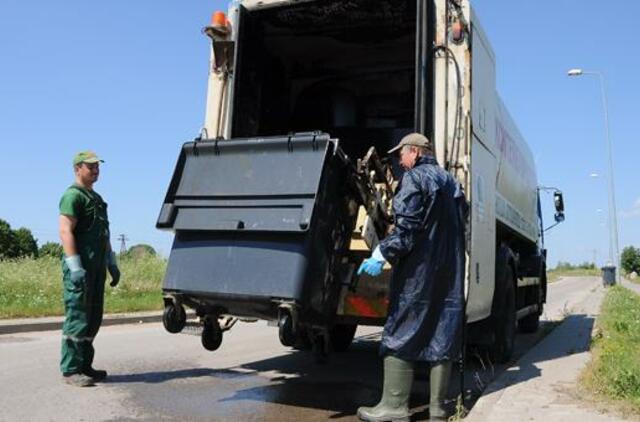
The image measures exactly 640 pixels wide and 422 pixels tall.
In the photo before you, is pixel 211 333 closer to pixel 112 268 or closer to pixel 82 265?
pixel 82 265

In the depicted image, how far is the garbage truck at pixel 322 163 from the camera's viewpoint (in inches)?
184

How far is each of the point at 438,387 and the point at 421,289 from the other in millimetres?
690

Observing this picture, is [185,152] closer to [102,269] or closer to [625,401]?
[102,269]

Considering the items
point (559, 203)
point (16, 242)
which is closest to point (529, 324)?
point (559, 203)

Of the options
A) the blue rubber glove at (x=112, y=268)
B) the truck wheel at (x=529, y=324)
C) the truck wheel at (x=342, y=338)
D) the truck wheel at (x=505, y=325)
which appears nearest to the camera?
the blue rubber glove at (x=112, y=268)

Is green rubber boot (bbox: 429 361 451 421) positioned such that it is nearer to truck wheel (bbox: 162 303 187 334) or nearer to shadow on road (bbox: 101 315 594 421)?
shadow on road (bbox: 101 315 594 421)

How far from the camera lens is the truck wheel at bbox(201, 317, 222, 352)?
17.3 feet

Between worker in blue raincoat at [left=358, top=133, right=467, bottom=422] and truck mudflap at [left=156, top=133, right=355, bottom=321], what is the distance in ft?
1.40

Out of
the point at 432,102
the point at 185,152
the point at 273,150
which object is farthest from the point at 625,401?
the point at 185,152

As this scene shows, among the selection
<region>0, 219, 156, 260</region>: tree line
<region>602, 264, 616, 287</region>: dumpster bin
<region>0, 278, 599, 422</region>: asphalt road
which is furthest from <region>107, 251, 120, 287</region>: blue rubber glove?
<region>0, 219, 156, 260</region>: tree line

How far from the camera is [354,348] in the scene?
873 cm

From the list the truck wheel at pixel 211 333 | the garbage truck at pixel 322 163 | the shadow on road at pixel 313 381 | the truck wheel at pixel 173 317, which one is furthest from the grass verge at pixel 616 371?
the truck wheel at pixel 173 317

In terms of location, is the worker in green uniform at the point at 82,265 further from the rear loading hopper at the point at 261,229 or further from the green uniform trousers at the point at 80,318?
the rear loading hopper at the point at 261,229

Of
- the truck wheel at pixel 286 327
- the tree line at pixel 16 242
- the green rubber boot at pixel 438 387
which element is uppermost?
the tree line at pixel 16 242
